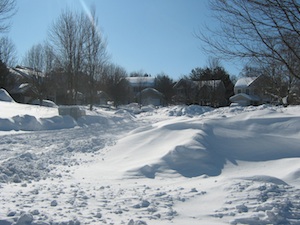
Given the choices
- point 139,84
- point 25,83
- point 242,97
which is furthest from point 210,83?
point 139,84

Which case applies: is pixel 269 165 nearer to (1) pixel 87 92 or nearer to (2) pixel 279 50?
(2) pixel 279 50

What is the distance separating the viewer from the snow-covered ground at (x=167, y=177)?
3934 mm

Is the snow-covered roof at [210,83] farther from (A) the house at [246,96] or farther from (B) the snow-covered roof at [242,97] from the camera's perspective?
(B) the snow-covered roof at [242,97]

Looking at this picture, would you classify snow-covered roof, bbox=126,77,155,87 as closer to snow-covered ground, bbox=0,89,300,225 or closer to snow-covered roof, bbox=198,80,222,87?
snow-covered roof, bbox=198,80,222,87

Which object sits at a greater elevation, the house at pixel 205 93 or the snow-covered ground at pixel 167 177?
the house at pixel 205 93

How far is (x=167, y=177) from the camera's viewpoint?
6.10 meters

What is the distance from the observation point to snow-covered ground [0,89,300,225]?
12.9 ft

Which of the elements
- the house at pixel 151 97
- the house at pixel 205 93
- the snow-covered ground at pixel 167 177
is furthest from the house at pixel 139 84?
the snow-covered ground at pixel 167 177

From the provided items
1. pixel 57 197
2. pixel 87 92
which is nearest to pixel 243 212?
pixel 57 197

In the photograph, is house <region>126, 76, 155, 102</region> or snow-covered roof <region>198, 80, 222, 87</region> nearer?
snow-covered roof <region>198, 80, 222, 87</region>

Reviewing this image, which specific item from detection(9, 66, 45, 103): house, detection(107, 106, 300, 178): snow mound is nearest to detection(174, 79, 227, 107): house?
detection(9, 66, 45, 103): house

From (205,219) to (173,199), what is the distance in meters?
0.80

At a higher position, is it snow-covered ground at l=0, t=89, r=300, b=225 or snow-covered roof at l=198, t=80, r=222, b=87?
snow-covered roof at l=198, t=80, r=222, b=87

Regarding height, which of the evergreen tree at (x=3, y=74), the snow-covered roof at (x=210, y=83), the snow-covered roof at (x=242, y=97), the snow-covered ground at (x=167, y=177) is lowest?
the snow-covered ground at (x=167, y=177)
